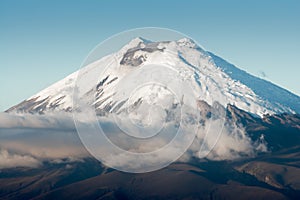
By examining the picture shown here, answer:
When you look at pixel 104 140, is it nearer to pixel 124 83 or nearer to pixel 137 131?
pixel 137 131

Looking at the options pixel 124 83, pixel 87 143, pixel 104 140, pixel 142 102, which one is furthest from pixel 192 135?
pixel 142 102

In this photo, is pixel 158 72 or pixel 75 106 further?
pixel 158 72

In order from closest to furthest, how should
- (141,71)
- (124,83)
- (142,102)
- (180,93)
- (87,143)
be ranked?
1. (87,143)
2. (180,93)
3. (141,71)
4. (124,83)
5. (142,102)

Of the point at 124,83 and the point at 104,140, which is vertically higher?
the point at 124,83

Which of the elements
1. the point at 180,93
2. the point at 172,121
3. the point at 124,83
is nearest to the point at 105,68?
the point at 180,93

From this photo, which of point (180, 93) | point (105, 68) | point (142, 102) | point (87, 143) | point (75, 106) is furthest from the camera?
point (142, 102)

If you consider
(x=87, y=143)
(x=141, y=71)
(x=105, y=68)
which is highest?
(x=141, y=71)

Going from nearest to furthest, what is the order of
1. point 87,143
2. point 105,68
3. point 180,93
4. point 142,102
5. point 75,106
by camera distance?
1. point 87,143
2. point 105,68
3. point 75,106
4. point 180,93
5. point 142,102

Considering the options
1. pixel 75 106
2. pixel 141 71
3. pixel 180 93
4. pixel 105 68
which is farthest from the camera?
pixel 141 71

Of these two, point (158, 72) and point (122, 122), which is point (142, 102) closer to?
point (158, 72)
